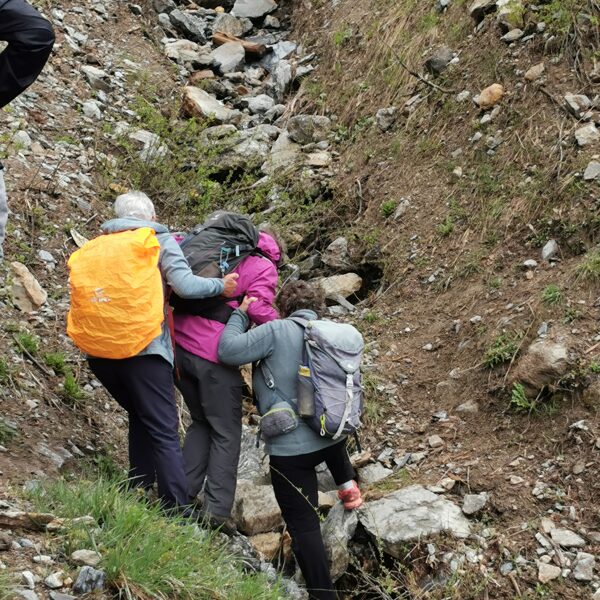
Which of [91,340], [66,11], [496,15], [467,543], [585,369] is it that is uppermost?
[496,15]

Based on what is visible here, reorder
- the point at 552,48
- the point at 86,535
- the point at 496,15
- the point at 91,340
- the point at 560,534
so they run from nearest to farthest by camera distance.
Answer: the point at 86,535 < the point at 91,340 < the point at 560,534 < the point at 552,48 < the point at 496,15

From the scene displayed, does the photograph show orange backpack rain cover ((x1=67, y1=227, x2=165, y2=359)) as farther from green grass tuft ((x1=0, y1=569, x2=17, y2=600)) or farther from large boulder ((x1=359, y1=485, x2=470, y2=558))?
large boulder ((x1=359, y1=485, x2=470, y2=558))

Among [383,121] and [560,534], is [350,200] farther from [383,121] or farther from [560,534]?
[560,534]

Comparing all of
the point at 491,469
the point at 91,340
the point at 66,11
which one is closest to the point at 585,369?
the point at 491,469

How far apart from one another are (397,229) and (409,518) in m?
3.18

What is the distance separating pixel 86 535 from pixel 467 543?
7.05ft

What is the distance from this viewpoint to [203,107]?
923cm

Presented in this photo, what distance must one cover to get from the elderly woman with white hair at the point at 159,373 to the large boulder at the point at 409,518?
1.11 metres

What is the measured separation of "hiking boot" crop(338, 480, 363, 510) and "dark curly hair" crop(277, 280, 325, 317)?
101 cm

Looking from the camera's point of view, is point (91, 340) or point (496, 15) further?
point (496, 15)

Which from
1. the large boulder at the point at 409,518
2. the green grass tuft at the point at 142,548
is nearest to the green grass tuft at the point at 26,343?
the green grass tuft at the point at 142,548

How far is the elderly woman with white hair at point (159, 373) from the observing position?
4.21m

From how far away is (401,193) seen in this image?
7.56 meters

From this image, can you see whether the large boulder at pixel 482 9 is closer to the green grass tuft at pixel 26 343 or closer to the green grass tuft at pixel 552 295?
the green grass tuft at pixel 552 295
